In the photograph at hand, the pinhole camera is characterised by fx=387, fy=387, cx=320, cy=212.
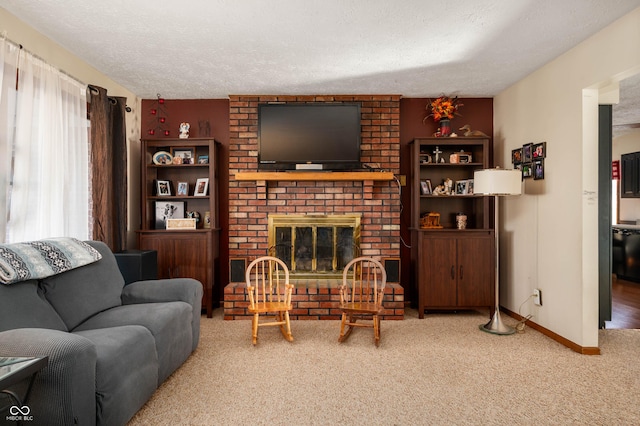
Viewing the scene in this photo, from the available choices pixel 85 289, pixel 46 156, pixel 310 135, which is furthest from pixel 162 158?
pixel 85 289

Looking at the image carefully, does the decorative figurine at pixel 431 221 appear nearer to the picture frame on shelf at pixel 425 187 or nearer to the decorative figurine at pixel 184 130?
the picture frame on shelf at pixel 425 187

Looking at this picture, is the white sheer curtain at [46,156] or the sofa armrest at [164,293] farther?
the sofa armrest at [164,293]

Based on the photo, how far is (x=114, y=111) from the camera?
151 inches

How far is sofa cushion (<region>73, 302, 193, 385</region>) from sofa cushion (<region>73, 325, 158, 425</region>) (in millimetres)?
131

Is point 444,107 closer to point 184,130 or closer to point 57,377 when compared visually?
point 184,130

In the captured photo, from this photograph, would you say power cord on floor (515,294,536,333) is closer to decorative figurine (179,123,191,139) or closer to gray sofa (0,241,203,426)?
gray sofa (0,241,203,426)

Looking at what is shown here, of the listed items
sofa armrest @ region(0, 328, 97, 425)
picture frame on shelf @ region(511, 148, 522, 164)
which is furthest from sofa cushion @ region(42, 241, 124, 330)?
picture frame on shelf @ region(511, 148, 522, 164)

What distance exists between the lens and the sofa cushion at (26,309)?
6.44 ft

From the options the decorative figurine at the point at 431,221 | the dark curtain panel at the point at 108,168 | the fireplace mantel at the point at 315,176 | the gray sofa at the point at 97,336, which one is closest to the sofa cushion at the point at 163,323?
the gray sofa at the point at 97,336

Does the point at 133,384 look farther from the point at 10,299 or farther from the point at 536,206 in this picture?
the point at 536,206

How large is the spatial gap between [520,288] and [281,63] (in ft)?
10.7

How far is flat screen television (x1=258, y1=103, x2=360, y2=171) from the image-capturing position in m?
4.20

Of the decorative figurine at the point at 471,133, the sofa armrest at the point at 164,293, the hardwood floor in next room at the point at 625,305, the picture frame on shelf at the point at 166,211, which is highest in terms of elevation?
the decorative figurine at the point at 471,133

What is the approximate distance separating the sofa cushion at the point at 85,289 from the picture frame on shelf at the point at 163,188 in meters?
1.55
